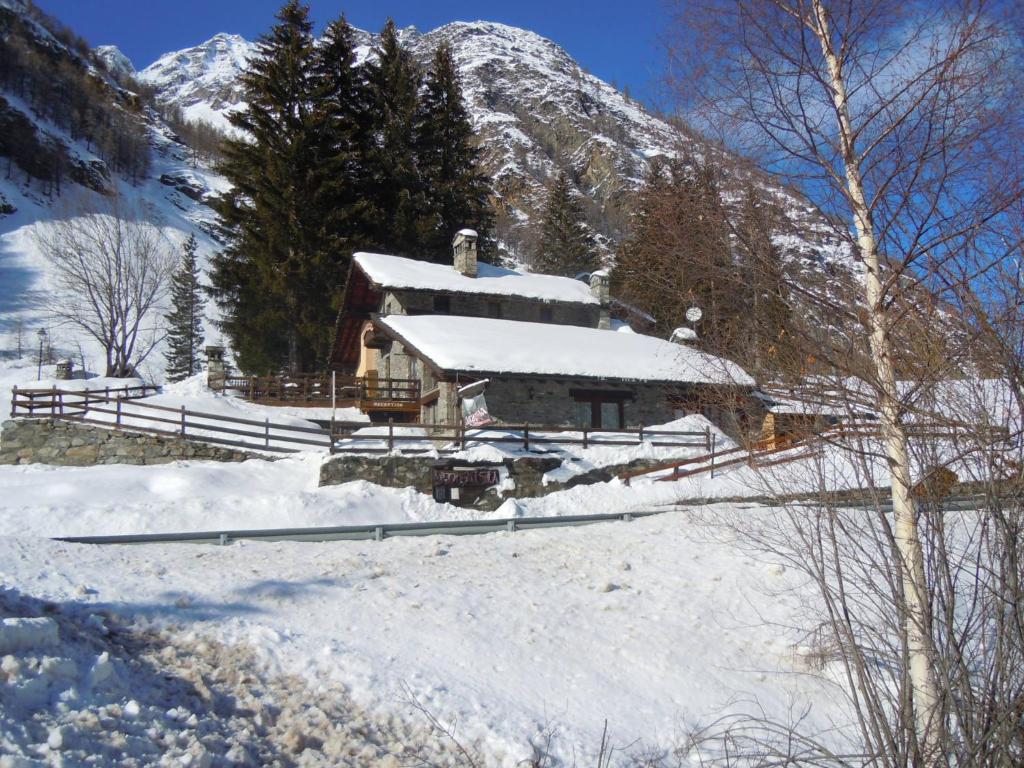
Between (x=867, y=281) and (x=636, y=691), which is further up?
(x=867, y=281)

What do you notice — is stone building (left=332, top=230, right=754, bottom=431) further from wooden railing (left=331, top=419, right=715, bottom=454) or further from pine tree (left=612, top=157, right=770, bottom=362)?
pine tree (left=612, top=157, right=770, bottom=362)

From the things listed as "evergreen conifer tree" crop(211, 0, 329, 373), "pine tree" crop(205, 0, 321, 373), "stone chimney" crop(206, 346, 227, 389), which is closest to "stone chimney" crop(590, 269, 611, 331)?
"evergreen conifer tree" crop(211, 0, 329, 373)

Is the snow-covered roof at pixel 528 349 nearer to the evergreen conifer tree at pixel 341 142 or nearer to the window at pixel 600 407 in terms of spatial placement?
the window at pixel 600 407

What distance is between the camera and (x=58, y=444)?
66.2ft

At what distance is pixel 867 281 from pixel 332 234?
31631 millimetres

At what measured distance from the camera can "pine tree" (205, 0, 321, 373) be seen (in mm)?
33125

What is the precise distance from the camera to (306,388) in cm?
2933

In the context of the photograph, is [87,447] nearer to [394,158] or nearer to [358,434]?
[358,434]

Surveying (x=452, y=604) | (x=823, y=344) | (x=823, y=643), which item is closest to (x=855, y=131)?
(x=823, y=344)

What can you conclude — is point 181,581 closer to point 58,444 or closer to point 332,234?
point 58,444

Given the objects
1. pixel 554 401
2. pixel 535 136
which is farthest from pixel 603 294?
pixel 535 136

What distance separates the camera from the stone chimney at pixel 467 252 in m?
30.6

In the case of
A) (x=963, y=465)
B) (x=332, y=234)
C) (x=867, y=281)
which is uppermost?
(x=332, y=234)

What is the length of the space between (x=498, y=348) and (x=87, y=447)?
11982mm
